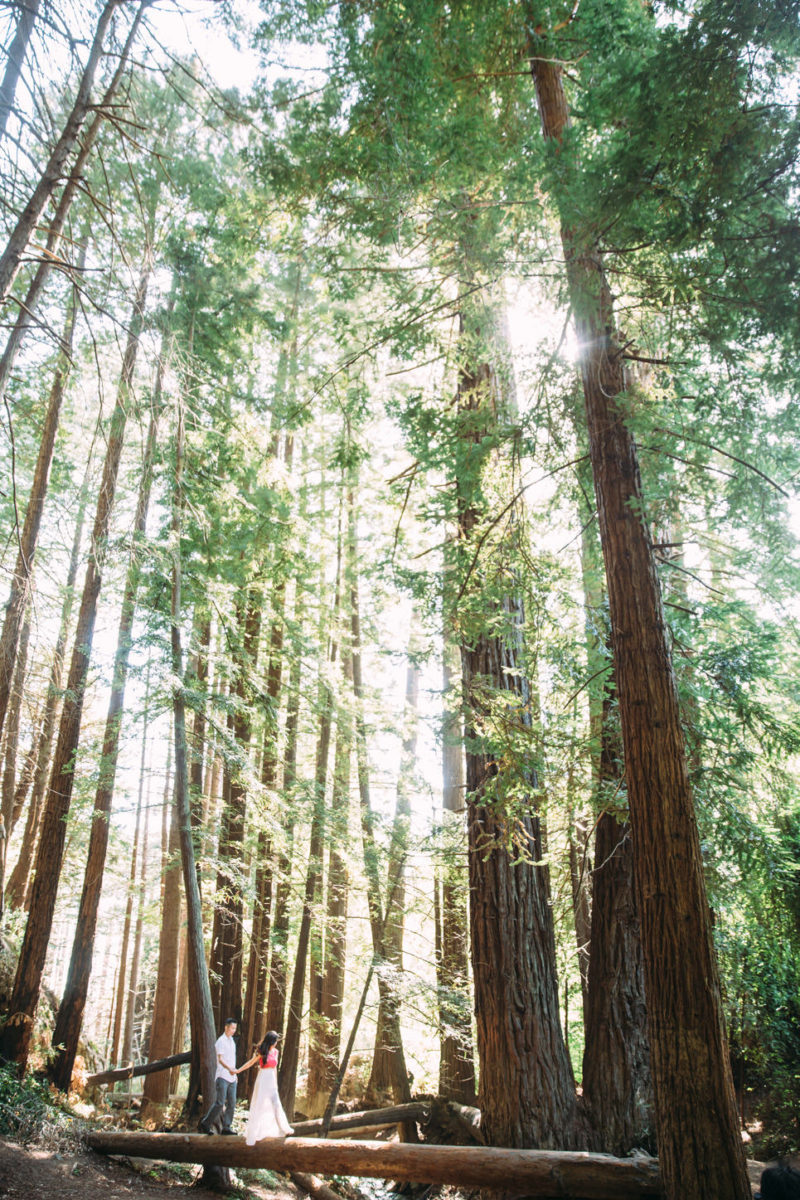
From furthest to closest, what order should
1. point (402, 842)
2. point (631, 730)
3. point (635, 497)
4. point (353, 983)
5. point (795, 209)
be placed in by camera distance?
point (353, 983) → point (402, 842) → point (635, 497) → point (631, 730) → point (795, 209)

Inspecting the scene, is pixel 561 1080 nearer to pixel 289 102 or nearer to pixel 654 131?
pixel 654 131

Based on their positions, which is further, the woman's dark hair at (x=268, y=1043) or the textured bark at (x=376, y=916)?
the textured bark at (x=376, y=916)

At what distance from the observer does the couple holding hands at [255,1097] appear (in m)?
6.69

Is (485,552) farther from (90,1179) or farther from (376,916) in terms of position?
(90,1179)

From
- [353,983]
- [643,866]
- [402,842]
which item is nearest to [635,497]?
[643,866]

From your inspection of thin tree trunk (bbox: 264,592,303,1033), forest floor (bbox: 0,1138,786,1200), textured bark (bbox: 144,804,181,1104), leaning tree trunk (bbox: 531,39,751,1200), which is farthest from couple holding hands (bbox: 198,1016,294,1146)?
leaning tree trunk (bbox: 531,39,751,1200)

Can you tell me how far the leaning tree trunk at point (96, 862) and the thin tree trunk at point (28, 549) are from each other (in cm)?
138

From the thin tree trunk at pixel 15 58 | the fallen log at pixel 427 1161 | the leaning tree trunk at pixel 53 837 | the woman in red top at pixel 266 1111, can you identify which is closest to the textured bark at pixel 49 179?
the thin tree trunk at pixel 15 58

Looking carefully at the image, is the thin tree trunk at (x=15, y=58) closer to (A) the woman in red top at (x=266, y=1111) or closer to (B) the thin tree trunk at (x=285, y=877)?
(B) the thin tree trunk at (x=285, y=877)

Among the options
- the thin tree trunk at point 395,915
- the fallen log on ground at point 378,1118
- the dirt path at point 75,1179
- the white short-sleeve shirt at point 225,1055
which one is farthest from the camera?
the thin tree trunk at point 395,915

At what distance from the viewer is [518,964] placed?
5.49 meters

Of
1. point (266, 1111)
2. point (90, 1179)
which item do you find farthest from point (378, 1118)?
point (90, 1179)

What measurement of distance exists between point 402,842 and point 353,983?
15.2 feet

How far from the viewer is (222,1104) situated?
7348 millimetres
